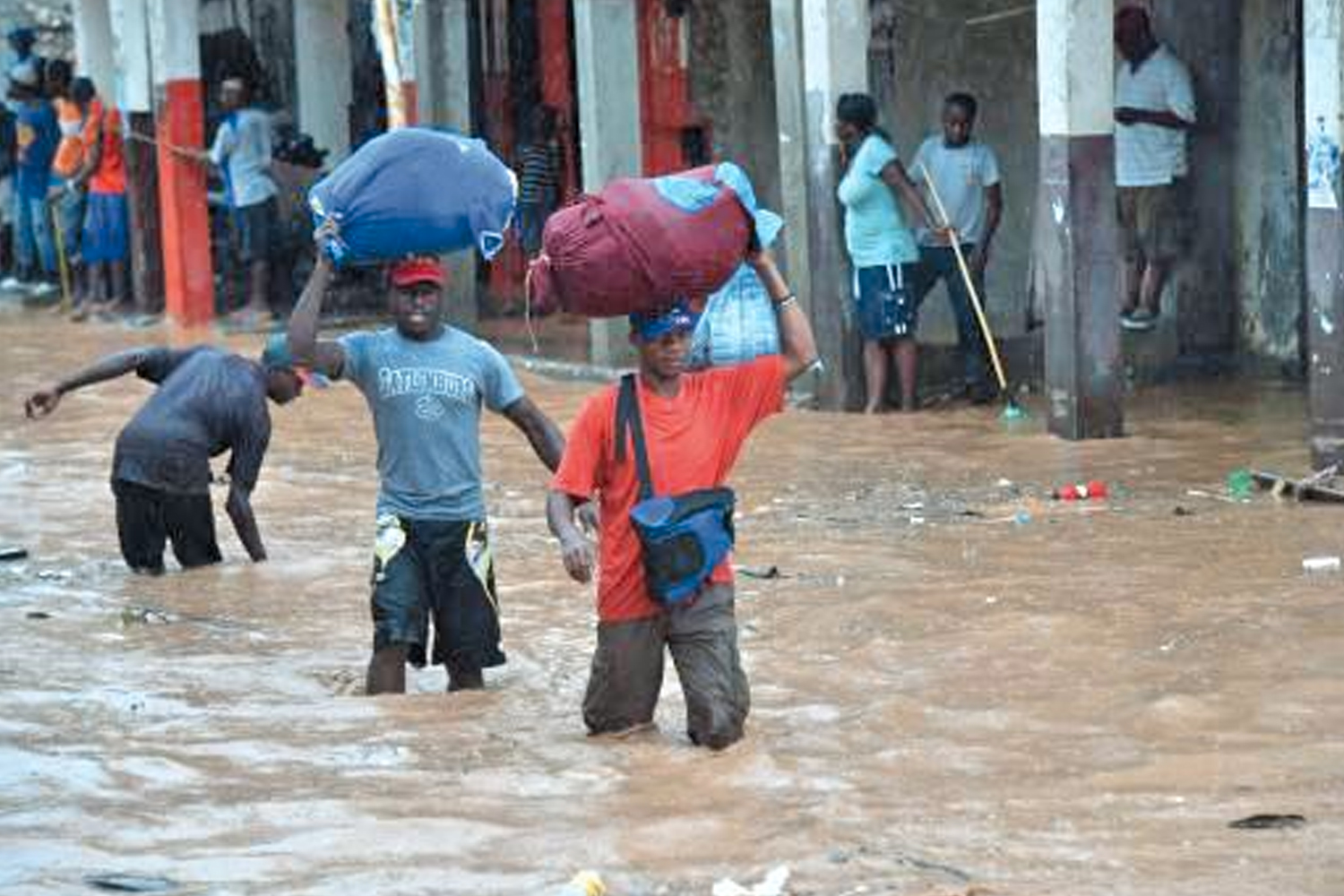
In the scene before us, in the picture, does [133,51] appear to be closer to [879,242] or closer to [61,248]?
[61,248]

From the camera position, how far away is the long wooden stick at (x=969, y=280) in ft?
49.1

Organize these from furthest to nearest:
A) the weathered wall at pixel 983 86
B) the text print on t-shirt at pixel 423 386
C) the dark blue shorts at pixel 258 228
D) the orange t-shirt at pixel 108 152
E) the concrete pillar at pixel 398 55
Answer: the orange t-shirt at pixel 108 152 → the dark blue shorts at pixel 258 228 → the weathered wall at pixel 983 86 → the concrete pillar at pixel 398 55 → the text print on t-shirt at pixel 423 386

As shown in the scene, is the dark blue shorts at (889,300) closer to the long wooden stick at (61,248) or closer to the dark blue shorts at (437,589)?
the dark blue shorts at (437,589)

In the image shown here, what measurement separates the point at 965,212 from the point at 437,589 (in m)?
7.67

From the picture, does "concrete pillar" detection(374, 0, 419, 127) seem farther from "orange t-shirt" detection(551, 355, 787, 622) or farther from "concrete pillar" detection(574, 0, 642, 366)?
"orange t-shirt" detection(551, 355, 787, 622)

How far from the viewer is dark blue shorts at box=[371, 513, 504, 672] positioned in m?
8.29

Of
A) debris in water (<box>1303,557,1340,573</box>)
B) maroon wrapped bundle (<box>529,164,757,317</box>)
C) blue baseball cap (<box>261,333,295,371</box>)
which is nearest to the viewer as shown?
maroon wrapped bundle (<box>529,164,757,317</box>)

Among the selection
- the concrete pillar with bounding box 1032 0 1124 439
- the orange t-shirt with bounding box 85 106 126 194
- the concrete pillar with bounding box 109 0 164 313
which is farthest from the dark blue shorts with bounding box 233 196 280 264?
the concrete pillar with bounding box 1032 0 1124 439

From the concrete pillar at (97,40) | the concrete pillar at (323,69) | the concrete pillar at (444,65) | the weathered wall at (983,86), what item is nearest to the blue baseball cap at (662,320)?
the weathered wall at (983,86)

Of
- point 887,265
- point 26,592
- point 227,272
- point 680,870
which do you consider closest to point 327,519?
point 26,592

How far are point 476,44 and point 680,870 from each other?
15.7m

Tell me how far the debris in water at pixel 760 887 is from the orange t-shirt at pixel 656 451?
133cm

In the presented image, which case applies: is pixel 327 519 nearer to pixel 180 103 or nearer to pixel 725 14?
→ pixel 725 14

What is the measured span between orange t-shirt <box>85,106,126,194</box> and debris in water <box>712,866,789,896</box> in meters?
17.3
